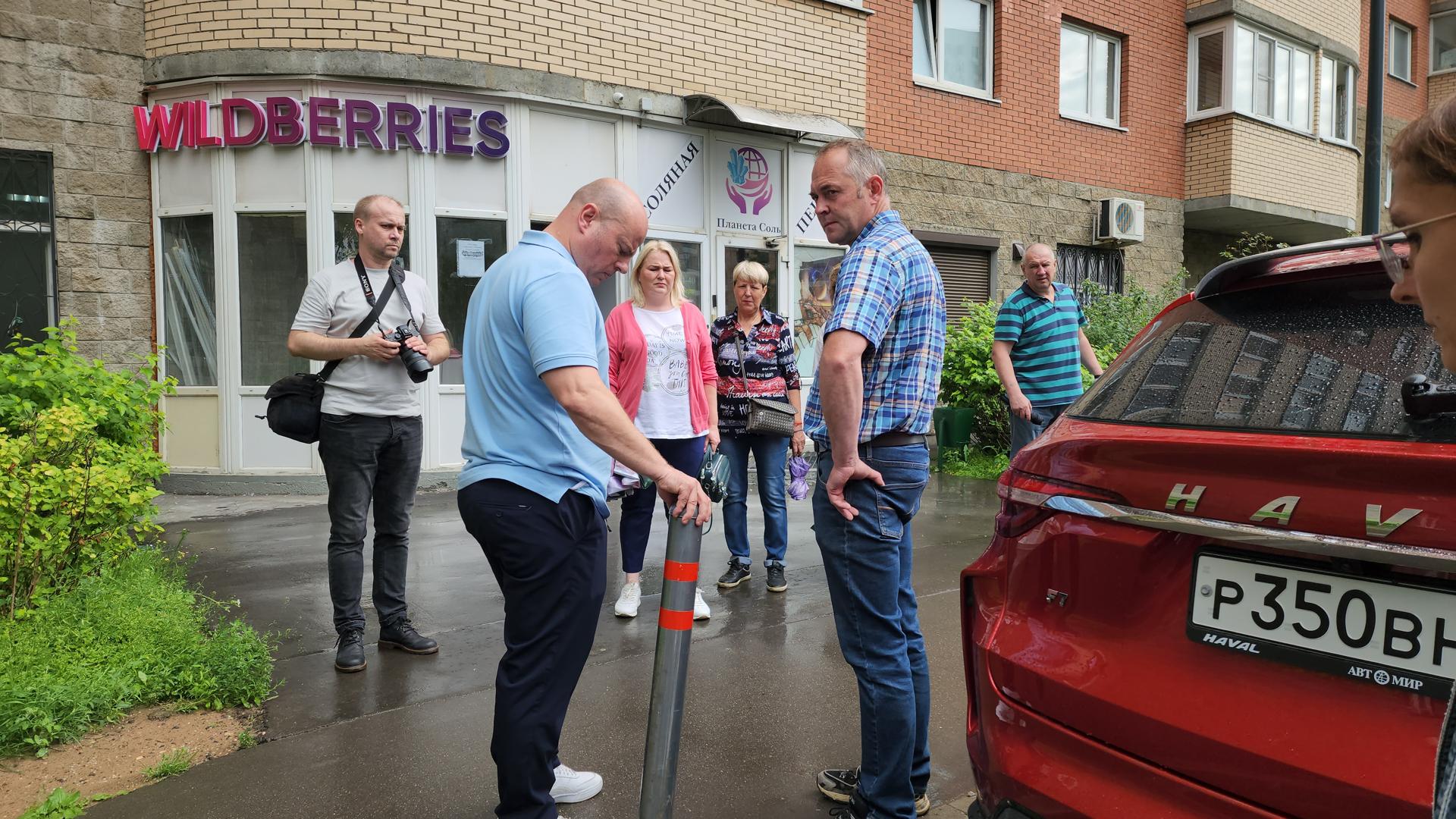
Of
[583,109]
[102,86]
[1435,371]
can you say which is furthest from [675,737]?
[102,86]

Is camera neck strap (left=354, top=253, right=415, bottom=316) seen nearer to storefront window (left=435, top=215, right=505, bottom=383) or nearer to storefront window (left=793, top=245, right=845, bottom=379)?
storefront window (left=435, top=215, right=505, bottom=383)

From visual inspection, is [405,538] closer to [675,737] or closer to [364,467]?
[364,467]

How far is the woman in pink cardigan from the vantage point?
506 cm

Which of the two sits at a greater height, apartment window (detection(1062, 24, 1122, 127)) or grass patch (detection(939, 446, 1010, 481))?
apartment window (detection(1062, 24, 1122, 127))

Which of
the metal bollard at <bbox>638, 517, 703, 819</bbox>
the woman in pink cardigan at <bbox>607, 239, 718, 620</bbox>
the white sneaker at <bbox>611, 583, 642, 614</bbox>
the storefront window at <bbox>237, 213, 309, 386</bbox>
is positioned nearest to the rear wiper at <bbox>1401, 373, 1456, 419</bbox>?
the metal bollard at <bbox>638, 517, 703, 819</bbox>

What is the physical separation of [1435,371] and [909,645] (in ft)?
5.32

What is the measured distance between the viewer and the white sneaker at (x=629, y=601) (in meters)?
5.11

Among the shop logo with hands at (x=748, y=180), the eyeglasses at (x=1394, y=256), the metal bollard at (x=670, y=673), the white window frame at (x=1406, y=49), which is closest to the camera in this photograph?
the eyeglasses at (x=1394, y=256)

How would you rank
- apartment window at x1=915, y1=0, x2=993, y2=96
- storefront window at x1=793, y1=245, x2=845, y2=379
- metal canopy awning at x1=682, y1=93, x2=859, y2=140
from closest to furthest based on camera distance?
metal canopy awning at x1=682, y1=93, x2=859, y2=140
storefront window at x1=793, y1=245, x2=845, y2=379
apartment window at x1=915, y1=0, x2=993, y2=96

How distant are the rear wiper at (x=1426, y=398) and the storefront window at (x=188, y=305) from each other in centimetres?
938

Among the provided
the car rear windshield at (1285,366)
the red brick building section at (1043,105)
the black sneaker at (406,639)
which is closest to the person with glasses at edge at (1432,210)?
the car rear windshield at (1285,366)

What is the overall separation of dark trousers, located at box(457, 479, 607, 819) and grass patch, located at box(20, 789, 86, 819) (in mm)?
1367

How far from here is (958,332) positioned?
11602 millimetres

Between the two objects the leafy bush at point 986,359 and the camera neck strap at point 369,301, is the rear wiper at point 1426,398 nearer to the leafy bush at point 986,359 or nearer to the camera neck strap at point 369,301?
the camera neck strap at point 369,301
